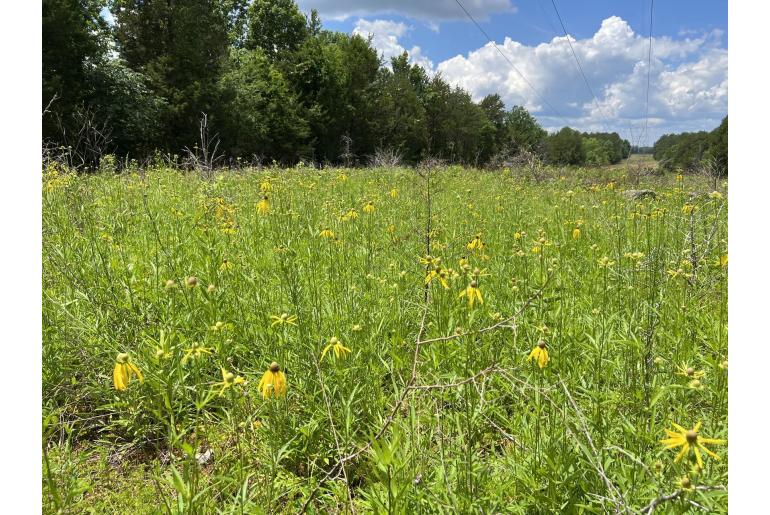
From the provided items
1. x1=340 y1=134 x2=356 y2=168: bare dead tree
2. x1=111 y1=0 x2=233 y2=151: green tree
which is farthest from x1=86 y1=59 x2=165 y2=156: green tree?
x1=340 y1=134 x2=356 y2=168: bare dead tree

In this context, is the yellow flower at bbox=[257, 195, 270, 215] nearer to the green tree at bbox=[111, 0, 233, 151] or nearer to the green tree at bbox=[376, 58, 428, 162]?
the green tree at bbox=[111, 0, 233, 151]

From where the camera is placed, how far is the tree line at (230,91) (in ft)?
41.7

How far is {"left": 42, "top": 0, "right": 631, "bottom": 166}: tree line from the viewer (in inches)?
500

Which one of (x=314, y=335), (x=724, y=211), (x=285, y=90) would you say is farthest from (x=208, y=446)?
(x=285, y=90)

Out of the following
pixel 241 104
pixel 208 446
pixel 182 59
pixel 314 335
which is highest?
pixel 182 59

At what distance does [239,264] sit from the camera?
2918mm

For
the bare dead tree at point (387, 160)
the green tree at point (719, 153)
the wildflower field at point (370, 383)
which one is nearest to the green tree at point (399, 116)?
the bare dead tree at point (387, 160)

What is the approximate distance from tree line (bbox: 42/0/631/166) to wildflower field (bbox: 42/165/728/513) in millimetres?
1335

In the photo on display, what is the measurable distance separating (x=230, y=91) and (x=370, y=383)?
1863 cm

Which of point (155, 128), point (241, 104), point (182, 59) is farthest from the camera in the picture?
point (241, 104)

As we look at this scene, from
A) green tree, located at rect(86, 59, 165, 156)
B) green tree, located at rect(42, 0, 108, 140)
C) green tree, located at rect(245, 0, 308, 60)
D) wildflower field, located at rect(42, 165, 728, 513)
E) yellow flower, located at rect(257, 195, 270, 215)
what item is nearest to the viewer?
wildflower field, located at rect(42, 165, 728, 513)

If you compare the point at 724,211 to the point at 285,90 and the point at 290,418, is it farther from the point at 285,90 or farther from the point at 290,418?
the point at 285,90

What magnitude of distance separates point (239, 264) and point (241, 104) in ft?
59.1

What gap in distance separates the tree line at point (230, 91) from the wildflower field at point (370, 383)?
133 cm
